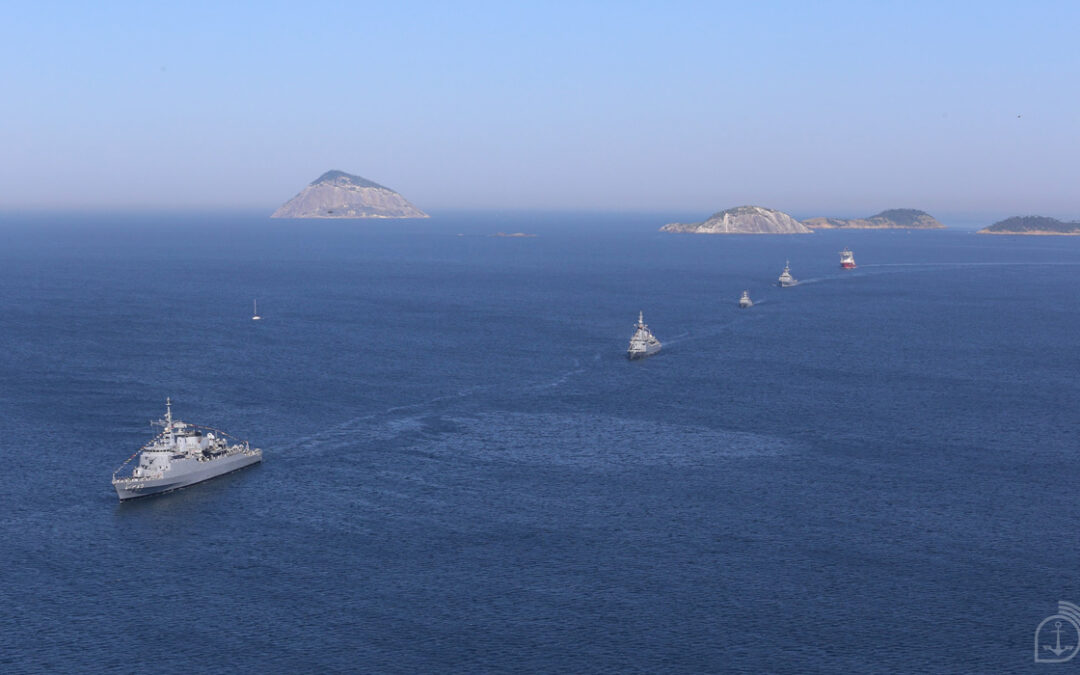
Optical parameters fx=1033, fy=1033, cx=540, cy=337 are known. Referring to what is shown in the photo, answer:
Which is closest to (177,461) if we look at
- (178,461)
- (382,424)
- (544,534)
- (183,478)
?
(178,461)

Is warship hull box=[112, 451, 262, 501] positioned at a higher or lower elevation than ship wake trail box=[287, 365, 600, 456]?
lower

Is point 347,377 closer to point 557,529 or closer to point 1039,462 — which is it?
point 557,529

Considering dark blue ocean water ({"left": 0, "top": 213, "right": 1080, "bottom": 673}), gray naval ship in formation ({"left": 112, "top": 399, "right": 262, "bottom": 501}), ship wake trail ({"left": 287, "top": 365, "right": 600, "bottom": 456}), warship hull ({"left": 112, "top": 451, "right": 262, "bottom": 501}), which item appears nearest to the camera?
dark blue ocean water ({"left": 0, "top": 213, "right": 1080, "bottom": 673})

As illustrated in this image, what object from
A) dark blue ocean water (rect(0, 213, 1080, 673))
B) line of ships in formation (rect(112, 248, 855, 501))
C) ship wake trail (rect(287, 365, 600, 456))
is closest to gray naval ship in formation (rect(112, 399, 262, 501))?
line of ships in formation (rect(112, 248, 855, 501))

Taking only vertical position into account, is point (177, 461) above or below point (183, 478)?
above

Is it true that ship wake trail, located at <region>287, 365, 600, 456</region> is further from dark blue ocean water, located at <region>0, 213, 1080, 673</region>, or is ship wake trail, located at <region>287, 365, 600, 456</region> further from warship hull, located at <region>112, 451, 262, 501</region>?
warship hull, located at <region>112, 451, 262, 501</region>

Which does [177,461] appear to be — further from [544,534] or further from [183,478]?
[544,534]

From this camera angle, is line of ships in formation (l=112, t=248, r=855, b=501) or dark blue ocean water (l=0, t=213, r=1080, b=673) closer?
dark blue ocean water (l=0, t=213, r=1080, b=673)

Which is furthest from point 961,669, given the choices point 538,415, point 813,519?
point 538,415
